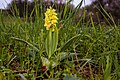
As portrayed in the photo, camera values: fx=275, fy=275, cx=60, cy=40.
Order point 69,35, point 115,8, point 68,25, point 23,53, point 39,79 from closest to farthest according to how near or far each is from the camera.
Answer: point 39,79
point 23,53
point 69,35
point 68,25
point 115,8

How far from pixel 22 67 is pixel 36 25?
61 centimetres

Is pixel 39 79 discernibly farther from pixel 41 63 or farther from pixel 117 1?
pixel 117 1

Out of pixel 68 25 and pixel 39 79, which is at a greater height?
pixel 68 25

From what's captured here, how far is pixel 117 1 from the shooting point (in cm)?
1783

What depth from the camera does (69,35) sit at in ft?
5.58

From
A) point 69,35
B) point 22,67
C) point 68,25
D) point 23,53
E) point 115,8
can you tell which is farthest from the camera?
point 115,8

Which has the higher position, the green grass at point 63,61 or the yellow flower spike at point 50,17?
the yellow flower spike at point 50,17

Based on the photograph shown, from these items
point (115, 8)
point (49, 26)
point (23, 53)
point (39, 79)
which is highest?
point (115, 8)

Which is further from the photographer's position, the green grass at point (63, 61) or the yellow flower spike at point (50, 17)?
the yellow flower spike at point (50, 17)

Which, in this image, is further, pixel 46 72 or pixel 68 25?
pixel 68 25

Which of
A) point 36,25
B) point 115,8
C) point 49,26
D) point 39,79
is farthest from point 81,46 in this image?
point 115,8

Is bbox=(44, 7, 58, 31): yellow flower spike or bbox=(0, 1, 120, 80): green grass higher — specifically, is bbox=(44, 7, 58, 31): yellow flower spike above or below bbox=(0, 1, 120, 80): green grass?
above

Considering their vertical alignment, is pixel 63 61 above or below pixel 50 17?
below

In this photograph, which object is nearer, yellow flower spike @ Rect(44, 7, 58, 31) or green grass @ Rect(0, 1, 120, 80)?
green grass @ Rect(0, 1, 120, 80)
